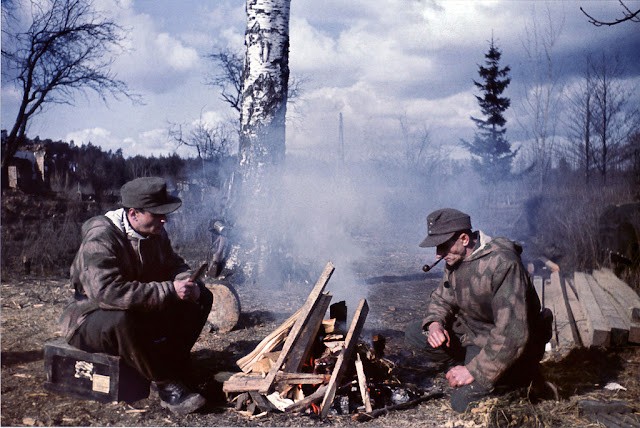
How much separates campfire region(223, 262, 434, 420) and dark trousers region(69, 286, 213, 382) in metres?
0.52

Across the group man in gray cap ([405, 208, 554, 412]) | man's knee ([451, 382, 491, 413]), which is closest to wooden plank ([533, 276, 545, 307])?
Answer: man in gray cap ([405, 208, 554, 412])

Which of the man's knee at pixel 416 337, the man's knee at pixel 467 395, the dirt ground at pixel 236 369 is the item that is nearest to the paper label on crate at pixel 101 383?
the dirt ground at pixel 236 369

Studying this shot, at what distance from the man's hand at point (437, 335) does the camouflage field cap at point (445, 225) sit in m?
0.70

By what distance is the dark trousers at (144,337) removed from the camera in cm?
356

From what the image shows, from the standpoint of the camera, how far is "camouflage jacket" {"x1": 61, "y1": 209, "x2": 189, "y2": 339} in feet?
11.5

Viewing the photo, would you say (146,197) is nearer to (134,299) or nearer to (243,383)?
(134,299)

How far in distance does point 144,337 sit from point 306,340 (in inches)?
49.0

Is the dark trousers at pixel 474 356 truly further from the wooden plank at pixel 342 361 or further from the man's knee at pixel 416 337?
the wooden plank at pixel 342 361

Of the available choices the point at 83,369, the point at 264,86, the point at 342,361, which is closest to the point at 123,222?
the point at 83,369

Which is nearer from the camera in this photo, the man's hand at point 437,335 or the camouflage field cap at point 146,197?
the camouflage field cap at point 146,197

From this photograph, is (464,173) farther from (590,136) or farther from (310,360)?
(310,360)

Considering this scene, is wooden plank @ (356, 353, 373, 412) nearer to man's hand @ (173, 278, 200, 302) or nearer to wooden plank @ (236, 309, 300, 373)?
wooden plank @ (236, 309, 300, 373)

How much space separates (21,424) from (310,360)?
2113 mm

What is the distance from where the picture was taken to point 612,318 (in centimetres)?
545
